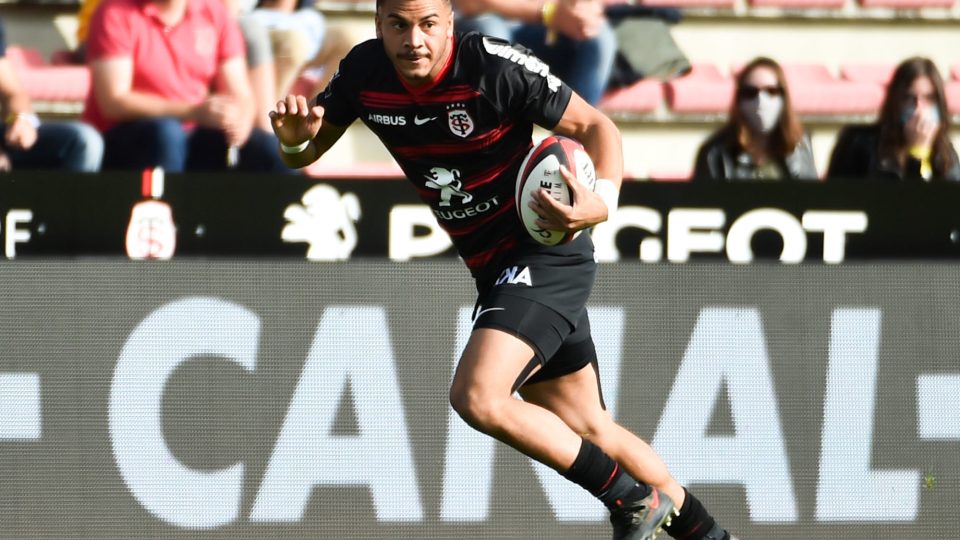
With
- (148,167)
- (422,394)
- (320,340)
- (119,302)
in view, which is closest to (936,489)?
(422,394)

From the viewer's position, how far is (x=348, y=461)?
18.7ft

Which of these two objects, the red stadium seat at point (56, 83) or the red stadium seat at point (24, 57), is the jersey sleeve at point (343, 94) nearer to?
the red stadium seat at point (56, 83)

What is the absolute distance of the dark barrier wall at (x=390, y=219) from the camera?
571cm

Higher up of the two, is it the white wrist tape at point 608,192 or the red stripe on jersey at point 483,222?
the white wrist tape at point 608,192

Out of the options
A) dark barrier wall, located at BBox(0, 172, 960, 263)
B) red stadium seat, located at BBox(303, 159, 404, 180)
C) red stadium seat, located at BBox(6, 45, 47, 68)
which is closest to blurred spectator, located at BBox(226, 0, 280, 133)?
red stadium seat, located at BBox(303, 159, 404, 180)

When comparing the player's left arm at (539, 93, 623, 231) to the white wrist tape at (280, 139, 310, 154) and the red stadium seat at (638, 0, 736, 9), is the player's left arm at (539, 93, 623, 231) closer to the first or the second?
the white wrist tape at (280, 139, 310, 154)

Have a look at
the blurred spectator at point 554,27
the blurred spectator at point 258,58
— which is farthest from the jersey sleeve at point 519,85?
the blurred spectator at point 554,27

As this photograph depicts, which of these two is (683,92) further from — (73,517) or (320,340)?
(73,517)

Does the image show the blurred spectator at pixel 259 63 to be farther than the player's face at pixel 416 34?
Yes

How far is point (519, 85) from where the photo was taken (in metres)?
4.48

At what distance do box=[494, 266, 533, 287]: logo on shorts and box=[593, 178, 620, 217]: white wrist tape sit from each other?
0.37 m

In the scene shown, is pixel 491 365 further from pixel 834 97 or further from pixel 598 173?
pixel 834 97

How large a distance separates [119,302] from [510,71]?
2121 millimetres

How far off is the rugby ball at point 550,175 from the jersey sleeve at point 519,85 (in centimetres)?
10
